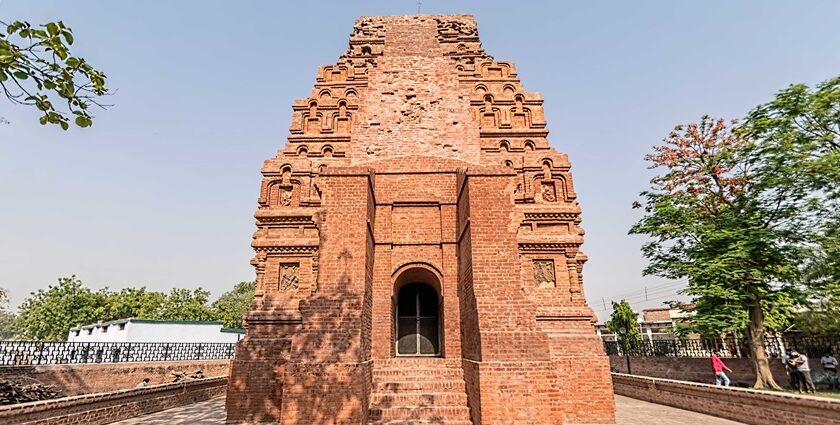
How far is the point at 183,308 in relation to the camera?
4353 centimetres

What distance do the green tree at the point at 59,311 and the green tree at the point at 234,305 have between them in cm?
1152

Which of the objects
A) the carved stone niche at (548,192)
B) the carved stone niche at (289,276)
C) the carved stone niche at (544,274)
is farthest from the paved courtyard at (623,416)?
the carved stone niche at (548,192)

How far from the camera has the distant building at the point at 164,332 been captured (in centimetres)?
2302

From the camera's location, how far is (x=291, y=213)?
10391mm

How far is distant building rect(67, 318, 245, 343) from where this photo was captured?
23.0 meters

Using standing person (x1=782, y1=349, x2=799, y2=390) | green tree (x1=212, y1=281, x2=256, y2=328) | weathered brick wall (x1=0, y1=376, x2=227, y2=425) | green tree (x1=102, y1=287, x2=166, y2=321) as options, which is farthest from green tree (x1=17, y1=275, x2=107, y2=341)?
standing person (x1=782, y1=349, x2=799, y2=390)

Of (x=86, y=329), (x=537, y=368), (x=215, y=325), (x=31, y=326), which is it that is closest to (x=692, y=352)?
(x=537, y=368)

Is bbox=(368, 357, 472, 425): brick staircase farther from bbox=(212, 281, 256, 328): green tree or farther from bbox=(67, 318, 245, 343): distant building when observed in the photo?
bbox=(212, 281, 256, 328): green tree

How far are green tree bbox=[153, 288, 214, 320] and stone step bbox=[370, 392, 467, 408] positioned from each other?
4271cm

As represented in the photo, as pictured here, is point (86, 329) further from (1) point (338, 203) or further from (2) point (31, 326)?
(1) point (338, 203)

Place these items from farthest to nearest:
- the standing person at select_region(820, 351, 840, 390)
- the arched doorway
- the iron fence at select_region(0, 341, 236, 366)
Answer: the iron fence at select_region(0, 341, 236, 366)
the standing person at select_region(820, 351, 840, 390)
the arched doorway

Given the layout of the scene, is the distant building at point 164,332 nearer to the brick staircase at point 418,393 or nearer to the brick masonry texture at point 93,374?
the brick masonry texture at point 93,374

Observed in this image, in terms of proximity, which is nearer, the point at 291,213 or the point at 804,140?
the point at 291,213

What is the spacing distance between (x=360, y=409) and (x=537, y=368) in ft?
10.0
